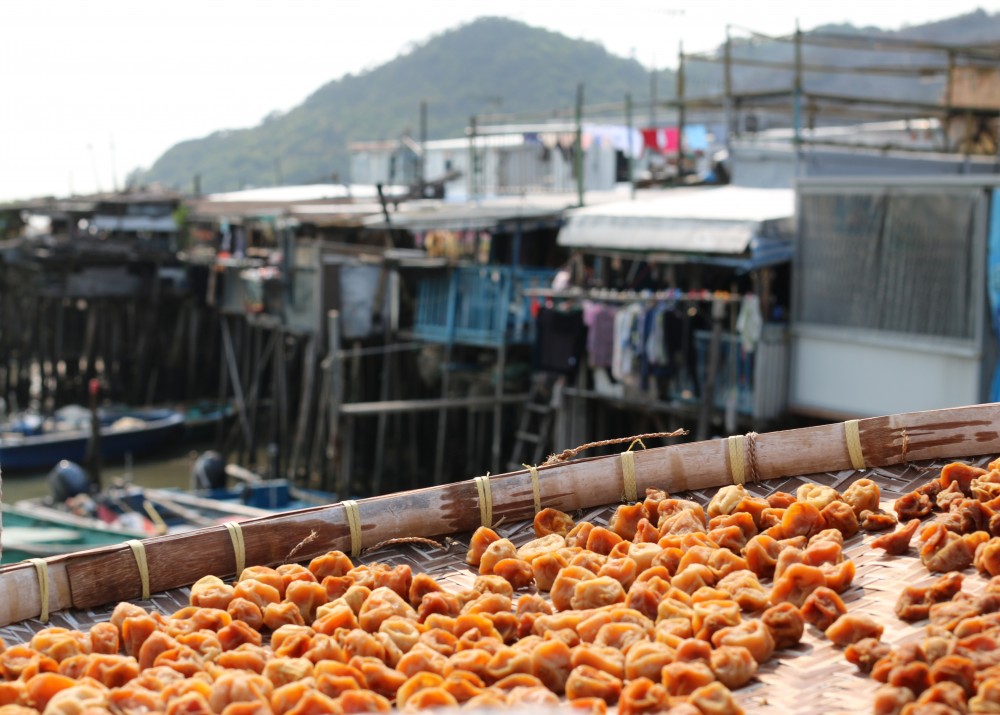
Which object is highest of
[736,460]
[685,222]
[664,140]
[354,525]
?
[664,140]

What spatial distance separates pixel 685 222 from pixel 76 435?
16.4 m

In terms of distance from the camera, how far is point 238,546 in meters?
4.67

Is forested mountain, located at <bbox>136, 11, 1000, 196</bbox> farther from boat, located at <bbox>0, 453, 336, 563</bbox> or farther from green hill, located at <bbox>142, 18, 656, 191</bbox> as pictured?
boat, located at <bbox>0, 453, 336, 563</bbox>

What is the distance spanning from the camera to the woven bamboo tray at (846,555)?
137 inches

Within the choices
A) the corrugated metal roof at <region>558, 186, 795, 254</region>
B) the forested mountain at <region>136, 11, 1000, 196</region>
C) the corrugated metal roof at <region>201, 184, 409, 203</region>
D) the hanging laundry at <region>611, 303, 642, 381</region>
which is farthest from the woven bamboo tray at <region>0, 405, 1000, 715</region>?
the forested mountain at <region>136, 11, 1000, 196</region>

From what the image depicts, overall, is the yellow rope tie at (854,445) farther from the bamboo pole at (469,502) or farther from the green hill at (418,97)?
the green hill at (418,97)

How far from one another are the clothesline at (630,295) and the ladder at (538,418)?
4.80 feet

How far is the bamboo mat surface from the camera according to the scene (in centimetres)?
342

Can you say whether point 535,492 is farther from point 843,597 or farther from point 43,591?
point 43,591

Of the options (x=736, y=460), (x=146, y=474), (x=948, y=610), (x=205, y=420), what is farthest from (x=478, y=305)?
(x=948, y=610)

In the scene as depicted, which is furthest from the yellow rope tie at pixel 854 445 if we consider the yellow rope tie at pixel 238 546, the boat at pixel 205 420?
the boat at pixel 205 420

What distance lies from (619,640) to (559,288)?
50.4 feet

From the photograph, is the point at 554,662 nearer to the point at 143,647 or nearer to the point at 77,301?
the point at 143,647

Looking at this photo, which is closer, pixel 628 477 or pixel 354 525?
pixel 354 525
